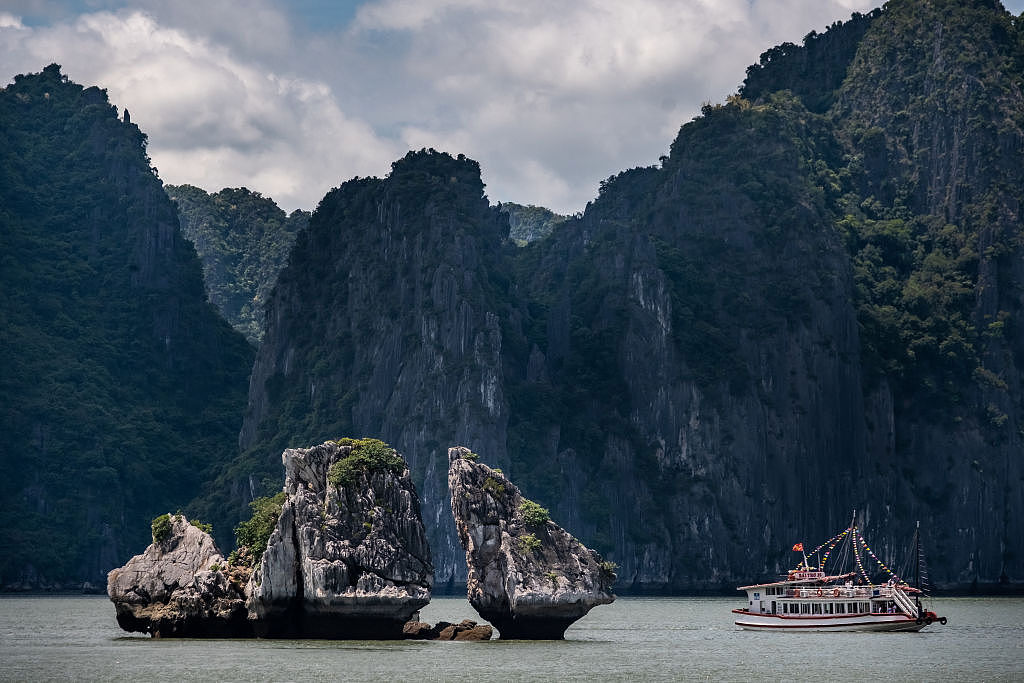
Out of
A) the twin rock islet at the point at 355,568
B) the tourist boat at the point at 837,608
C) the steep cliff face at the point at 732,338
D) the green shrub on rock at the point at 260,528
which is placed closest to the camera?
the twin rock islet at the point at 355,568

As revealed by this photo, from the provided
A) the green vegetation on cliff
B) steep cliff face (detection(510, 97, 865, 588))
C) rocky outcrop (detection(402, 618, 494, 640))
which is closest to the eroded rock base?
rocky outcrop (detection(402, 618, 494, 640))

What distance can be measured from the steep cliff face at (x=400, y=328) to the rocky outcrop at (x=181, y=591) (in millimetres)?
91505

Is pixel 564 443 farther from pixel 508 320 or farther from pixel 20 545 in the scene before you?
pixel 20 545

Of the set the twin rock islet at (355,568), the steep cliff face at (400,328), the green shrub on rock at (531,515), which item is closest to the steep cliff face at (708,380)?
the steep cliff face at (400,328)

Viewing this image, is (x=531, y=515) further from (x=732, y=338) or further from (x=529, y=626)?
(x=732, y=338)

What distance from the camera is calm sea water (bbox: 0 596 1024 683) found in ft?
178

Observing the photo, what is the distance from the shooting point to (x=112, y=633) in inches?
2960

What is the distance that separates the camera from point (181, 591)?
6366cm

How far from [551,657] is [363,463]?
1091cm

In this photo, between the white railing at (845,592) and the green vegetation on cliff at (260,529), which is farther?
the white railing at (845,592)

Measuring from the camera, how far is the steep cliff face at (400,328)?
166 metres

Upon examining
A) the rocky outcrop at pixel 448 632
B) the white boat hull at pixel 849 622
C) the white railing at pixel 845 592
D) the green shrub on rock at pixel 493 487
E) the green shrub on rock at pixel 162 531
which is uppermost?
the green shrub on rock at pixel 493 487

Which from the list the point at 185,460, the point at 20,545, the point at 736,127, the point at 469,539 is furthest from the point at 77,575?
the point at 469,539

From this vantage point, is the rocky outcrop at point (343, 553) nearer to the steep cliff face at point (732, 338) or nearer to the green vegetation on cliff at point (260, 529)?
the green vegetation on cliff at point (260, 529)
